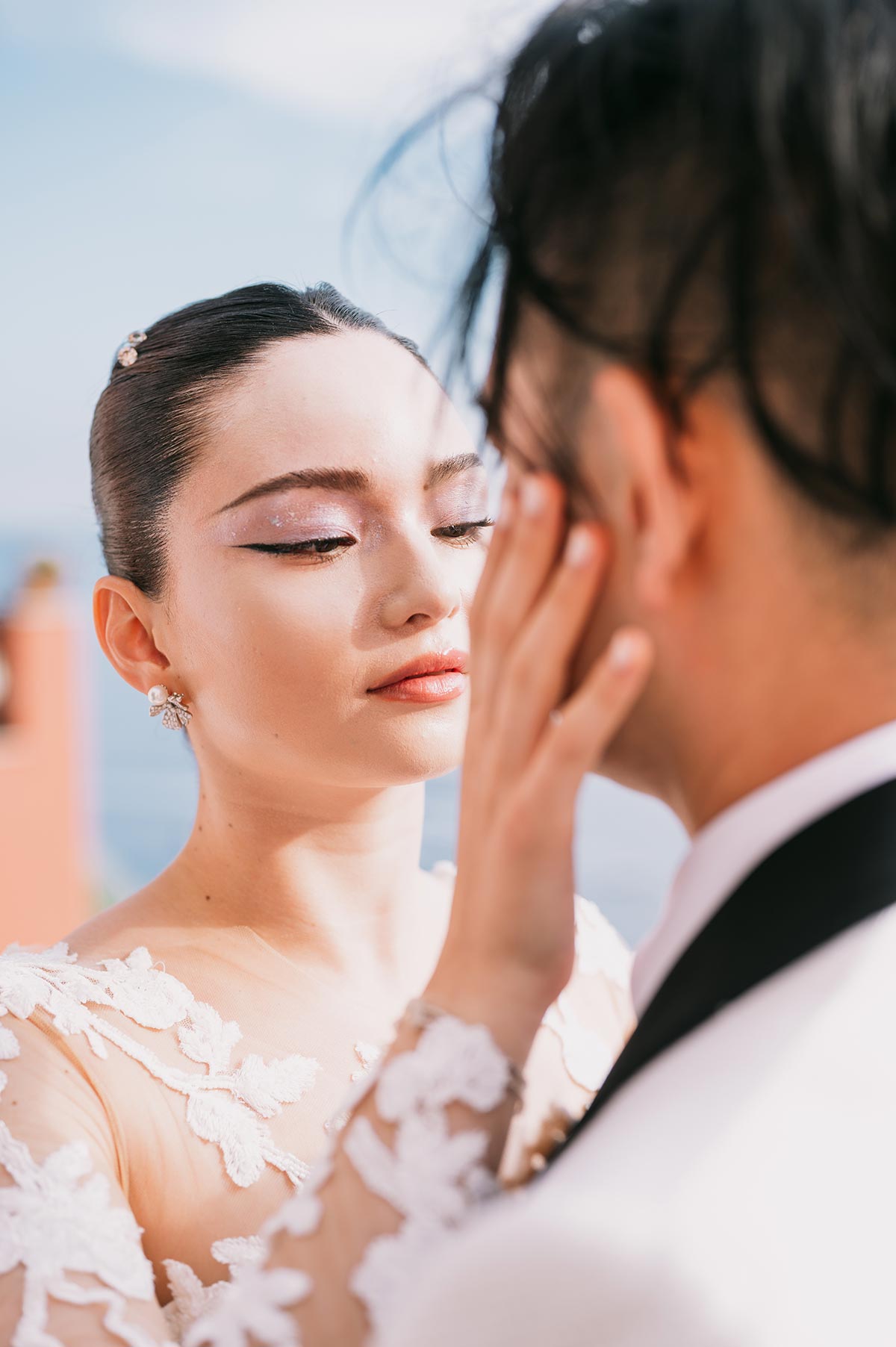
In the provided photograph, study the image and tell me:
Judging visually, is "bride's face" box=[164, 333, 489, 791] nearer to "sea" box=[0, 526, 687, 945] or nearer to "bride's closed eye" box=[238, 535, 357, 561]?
"bride's closed eye" box=[238, 535, 357, 561]

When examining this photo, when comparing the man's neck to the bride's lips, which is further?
the bride's lips

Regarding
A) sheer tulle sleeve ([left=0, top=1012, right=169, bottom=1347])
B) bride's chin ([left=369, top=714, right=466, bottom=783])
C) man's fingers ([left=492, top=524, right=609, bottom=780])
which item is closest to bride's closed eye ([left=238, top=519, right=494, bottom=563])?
bride's chin ([left=369, top=714, right=466, bottom=783])

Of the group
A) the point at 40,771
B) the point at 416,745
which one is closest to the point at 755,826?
the point at 416,745

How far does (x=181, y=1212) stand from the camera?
1.40 metres

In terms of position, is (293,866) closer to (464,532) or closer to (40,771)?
(464,532)

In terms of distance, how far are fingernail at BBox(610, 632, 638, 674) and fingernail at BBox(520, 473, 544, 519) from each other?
0.11 meters

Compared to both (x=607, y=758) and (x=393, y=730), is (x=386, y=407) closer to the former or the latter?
(x=393, y=730)

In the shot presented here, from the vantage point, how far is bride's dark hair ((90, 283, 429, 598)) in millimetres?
1698

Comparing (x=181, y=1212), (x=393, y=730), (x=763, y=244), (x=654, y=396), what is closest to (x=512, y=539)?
(x=654, y=396)

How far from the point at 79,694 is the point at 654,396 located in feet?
26.4

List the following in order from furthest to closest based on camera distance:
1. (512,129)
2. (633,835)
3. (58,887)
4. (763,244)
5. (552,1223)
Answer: (633,835)
(58,887)
(512,129)
(763,244)
(552,1223)

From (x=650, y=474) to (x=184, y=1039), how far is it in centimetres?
103

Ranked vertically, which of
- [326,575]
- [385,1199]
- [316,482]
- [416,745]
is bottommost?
[385,1199]

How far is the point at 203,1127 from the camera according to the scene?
1.46 m
